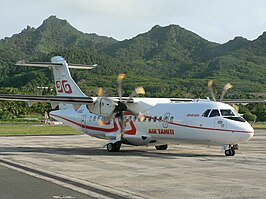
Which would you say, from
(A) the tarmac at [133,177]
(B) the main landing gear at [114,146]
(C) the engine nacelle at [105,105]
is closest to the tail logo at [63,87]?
(C) the engine nacelle at [105,105]

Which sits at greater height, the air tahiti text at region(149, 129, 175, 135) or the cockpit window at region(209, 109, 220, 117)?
the cockpit window at region(209, 109, 220, 117)

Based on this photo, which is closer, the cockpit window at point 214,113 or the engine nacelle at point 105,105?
the cockpit window at point 214,113

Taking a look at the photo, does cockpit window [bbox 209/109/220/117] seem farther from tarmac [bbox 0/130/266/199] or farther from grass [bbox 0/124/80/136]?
grass [bbox 0/124/80/136]

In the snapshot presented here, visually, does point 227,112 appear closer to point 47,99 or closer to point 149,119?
point 149,119

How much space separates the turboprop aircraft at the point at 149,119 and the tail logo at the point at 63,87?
40 mm

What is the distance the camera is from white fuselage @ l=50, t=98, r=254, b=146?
2092cm

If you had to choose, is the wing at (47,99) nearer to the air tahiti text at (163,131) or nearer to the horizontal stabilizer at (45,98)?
the horizontal stabilizer at (45,98)

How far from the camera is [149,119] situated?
24547 millimetres

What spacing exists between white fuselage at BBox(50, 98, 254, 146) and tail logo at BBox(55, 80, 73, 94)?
176cm

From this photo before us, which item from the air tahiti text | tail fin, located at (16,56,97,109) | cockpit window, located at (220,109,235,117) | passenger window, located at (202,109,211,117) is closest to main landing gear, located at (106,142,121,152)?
the air tahiti text

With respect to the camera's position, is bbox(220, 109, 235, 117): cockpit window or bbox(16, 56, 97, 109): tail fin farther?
bbox(16, 56, 97, 109): tail fin

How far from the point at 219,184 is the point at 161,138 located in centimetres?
1090

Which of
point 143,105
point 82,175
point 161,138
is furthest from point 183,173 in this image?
point 143,105

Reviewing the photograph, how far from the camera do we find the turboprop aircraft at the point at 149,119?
69.6ft
